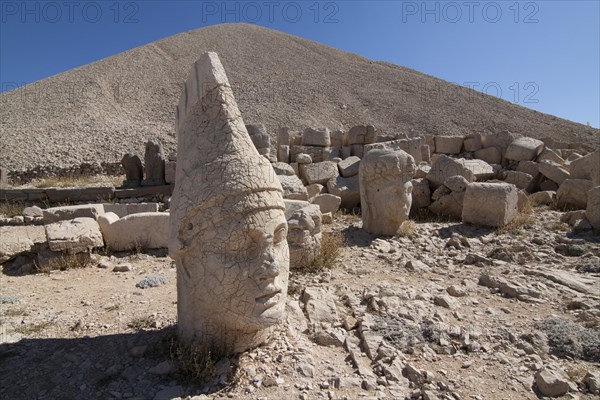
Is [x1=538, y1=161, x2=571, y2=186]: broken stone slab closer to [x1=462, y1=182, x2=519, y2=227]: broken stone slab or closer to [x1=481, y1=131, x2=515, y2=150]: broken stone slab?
[x1=481, y1=131, x2=515, y2=150]: broken stone slab

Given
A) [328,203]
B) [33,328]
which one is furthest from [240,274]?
[328,203]

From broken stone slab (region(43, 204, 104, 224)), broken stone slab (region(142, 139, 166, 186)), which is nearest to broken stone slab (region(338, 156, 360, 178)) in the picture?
broken stone slab (region(142, 139, 166, 186))

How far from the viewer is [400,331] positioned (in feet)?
10.4

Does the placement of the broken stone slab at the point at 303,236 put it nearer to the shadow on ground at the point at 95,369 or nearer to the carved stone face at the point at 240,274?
the shadow on ground at the point at 95,369

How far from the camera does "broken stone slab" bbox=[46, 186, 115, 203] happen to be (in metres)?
9.10

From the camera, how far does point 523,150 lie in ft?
34.6

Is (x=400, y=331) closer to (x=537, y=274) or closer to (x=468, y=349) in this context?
(x=468, y=349)

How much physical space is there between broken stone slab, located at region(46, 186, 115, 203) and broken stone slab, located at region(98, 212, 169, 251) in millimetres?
3977

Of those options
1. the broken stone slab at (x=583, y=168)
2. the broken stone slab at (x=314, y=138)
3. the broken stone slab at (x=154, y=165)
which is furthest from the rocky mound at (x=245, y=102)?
the broken stone slab at (x=583, y=168)

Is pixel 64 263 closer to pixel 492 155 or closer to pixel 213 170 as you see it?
pixel 213 170

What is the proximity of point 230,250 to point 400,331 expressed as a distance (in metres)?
1.67

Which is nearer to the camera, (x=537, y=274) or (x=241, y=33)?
(x=537, y=274)

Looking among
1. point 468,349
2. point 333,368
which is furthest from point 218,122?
point 468,349

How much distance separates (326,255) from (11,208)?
7.63 m
